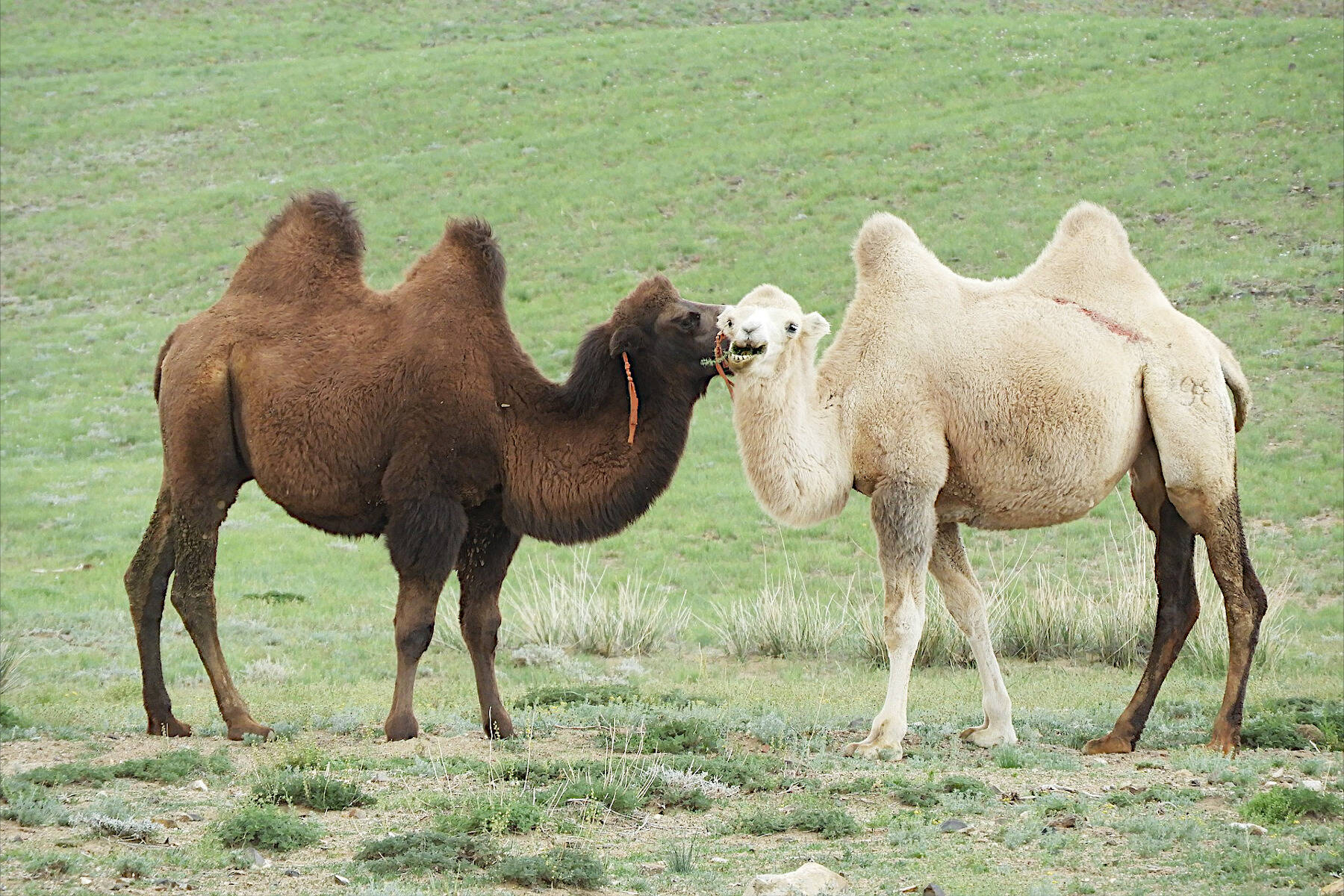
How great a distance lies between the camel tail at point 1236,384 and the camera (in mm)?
8852

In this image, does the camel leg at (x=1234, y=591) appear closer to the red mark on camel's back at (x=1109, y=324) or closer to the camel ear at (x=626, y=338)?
the red mark on camel's back at (x=1109, y=324)

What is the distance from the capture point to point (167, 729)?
8.74 meters

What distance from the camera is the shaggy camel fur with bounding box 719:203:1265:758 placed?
26.6 feet

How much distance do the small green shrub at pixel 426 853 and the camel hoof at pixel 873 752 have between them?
8.46 ft

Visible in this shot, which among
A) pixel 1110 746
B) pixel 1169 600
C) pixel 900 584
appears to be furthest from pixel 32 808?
pixel 1169 600

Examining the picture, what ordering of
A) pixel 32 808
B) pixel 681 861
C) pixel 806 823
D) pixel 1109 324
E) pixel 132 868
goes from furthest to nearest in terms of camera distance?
1. pixel 1109 324
2. pixel 806 823
3. pixel 32 808
4. pixel 681 861
5. pixel 132 868

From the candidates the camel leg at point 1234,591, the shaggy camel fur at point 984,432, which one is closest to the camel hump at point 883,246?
the shaggy camel fur at point 984,432

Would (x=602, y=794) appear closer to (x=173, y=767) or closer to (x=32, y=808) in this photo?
(x=173, y=767)

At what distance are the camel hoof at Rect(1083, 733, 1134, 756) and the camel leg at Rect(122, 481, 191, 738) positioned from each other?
5278 millimetres

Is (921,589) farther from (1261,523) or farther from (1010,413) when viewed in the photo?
(1261,523)

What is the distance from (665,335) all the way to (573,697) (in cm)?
302

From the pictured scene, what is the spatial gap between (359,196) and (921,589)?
29.8 metres

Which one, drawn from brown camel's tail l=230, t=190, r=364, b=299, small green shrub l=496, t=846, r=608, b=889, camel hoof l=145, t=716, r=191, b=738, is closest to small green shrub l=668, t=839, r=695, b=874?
small green shrub l=496, t=846, r=608, b=889

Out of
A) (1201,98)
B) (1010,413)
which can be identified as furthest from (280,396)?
(1201,98)
